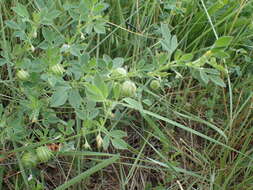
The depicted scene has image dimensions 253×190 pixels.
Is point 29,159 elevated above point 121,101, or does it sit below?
below

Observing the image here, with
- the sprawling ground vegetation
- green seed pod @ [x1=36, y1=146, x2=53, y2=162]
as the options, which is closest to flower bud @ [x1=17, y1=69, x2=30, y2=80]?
the sprawling ground vegetation

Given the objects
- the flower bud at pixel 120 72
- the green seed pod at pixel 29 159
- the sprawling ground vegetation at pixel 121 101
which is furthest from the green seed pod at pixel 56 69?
the green seed pod at pixel 29 159

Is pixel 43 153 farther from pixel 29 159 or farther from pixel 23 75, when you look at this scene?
pixel 23 75

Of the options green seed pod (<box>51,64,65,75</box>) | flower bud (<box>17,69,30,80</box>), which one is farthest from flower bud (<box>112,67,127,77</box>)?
flower bud (<box>17,69,30,80</box>)

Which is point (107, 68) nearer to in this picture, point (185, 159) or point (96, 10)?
point (96, 10)

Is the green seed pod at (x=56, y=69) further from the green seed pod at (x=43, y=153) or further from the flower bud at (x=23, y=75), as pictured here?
the green seed pod at (x=43, y=153)

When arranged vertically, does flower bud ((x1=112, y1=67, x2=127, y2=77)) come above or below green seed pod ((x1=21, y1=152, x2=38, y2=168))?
above

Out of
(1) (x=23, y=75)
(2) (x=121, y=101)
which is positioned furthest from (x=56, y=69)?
(2) (x=121, y=101)

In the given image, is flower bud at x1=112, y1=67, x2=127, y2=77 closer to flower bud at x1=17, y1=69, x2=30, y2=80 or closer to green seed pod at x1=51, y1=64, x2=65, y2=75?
green seed pod at x1=51, y1=64, x2=65, y2=75

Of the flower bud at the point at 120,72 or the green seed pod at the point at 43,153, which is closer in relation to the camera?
the flower bud at the point at 120,72

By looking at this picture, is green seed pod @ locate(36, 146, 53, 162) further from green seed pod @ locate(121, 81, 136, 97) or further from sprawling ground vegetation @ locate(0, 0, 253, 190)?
green seed pod @ locate(121, 81, 136, 97)

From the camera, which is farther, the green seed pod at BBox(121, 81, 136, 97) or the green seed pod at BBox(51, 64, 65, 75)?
the green seed pod at BBox(51, 64, 65, 75)

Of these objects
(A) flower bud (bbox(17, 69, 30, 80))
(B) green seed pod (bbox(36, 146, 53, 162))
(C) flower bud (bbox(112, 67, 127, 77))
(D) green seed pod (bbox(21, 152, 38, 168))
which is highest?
(C) flower bud (bbox(112, 67, 127, 77))

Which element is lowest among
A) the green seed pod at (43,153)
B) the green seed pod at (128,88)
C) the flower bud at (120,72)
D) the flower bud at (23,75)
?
the green seed pod at (43,153)
